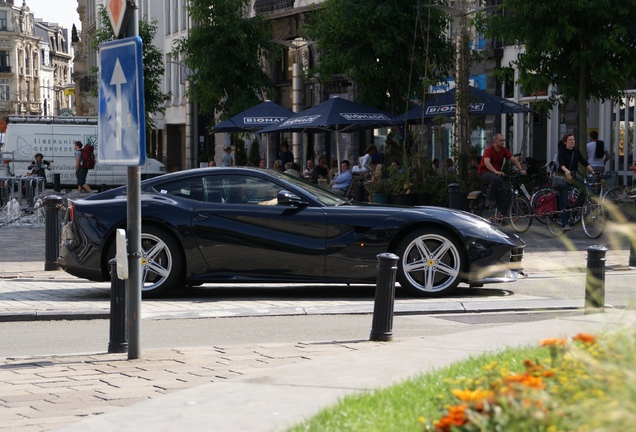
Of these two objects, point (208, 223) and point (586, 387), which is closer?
point (586, 387)

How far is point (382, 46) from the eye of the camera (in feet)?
101

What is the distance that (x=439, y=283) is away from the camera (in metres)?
12.2

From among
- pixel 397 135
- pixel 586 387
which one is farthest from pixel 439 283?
pixel 397 135

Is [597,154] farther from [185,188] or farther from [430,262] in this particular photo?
[185,188]

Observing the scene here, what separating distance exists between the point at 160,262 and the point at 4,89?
545 ft

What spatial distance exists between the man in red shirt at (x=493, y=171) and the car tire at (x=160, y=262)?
9.88 metres

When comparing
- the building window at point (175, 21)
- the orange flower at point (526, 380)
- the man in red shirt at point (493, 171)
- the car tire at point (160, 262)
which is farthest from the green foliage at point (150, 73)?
the orange flower at point (526, 380)

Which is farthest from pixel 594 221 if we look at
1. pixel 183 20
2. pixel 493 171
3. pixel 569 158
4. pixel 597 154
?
pixel 183 20

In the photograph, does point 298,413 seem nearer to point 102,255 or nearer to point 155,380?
point 155,380

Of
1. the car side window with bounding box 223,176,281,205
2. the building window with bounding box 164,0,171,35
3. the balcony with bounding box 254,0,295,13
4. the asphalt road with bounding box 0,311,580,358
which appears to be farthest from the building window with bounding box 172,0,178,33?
the asphalt road with bounding box 0,311,580,358

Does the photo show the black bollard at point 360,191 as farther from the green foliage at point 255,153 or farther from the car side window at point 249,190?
the green foliage at point 255,153

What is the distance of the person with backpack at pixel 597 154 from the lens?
25.5 meters

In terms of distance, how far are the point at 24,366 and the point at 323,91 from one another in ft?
121

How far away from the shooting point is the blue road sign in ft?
26.3
